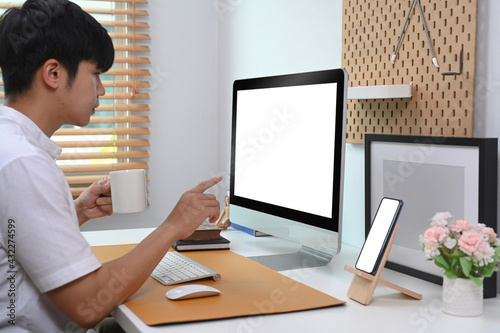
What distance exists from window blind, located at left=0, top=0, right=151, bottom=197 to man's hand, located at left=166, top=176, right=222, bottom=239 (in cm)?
142

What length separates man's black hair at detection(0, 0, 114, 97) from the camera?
3.67ft

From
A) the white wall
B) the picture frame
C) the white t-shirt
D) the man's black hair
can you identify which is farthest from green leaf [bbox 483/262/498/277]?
the white wall

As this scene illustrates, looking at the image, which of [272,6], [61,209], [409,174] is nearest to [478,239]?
[409,174]

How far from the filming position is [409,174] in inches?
54.9

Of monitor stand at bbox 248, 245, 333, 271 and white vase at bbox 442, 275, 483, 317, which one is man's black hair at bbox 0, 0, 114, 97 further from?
white vase at bbox 442, 275, 483, 317

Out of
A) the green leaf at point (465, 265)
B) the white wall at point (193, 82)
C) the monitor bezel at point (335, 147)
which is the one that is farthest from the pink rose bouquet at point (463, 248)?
the white wall at point (193, 82)

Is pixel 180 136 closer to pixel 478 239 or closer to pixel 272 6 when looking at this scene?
pixel 272 6

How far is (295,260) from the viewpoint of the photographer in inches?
60.0

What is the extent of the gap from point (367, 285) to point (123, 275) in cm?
48

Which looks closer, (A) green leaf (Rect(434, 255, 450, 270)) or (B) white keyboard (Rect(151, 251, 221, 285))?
(A) green leaf (Rect(434, 255, 450, 270))

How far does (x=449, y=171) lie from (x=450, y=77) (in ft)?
0.75

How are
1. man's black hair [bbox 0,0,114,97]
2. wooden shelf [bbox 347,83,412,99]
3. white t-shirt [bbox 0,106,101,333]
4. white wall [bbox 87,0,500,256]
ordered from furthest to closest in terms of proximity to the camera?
white wall [bbox 87,0,500,256] < wooden shelf [bbox 347,83,412,99] < man's black hair [bbox 0,0,114,97] < white t-shirt [bbox 0,106,101,333]

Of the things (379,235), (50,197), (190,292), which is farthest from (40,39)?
(379,235)

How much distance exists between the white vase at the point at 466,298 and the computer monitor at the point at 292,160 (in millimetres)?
293
